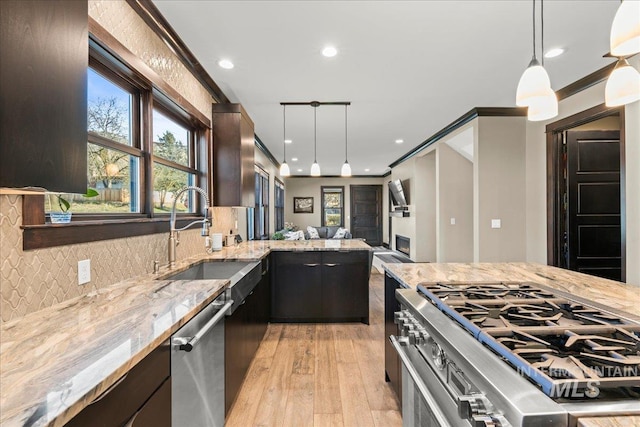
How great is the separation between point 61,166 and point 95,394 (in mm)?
631

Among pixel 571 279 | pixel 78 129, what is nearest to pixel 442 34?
pixel 571 279

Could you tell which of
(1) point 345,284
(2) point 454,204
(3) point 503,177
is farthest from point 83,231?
(2) point 454,204

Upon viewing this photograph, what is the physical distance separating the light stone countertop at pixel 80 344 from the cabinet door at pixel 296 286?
1.92 m

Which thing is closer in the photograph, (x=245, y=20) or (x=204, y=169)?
(x=245, y=20)

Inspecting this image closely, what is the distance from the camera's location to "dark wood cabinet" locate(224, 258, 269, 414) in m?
1.87

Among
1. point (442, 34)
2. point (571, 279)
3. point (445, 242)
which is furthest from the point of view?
point (445, 242)

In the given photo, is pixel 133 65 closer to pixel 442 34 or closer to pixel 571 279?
pixel 442 34

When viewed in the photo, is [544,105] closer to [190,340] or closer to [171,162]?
[190,340]

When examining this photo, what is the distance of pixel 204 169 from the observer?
3338 mm

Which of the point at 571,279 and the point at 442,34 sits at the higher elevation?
the point at 442,34

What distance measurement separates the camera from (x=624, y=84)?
143 cm

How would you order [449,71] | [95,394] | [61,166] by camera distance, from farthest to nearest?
[449,71] → [61,166] → [95,394]

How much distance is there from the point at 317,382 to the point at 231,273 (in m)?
1.12

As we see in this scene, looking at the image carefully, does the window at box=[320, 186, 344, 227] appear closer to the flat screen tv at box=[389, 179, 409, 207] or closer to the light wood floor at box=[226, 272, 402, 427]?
the flat screen tv at box=[389, 179, 409, 207]
